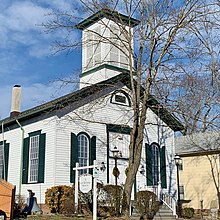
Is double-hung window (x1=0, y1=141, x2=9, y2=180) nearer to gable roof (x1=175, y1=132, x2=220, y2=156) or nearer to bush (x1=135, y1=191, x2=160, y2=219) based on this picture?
bush (x1=135, y1=191, x2=160, y2=219)

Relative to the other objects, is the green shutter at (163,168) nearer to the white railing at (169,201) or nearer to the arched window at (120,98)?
the white railing at (169,201)

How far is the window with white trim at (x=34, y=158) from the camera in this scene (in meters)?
17.7

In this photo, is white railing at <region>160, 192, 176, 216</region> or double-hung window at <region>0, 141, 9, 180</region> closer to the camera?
white railing at <region>160, 192, 176, 216</region>

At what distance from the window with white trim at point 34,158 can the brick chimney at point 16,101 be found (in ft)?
12.3

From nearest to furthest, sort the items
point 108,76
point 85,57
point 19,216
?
1. point 19,216
2. point 108,76
3. point 85,57

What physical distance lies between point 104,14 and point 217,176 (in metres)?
11.6

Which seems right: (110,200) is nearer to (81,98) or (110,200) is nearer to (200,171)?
(81,98)

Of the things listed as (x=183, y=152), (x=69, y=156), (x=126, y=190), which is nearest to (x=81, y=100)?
(x=69, y=156)

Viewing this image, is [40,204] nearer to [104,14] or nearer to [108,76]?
[108,76]

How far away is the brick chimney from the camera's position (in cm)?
2159

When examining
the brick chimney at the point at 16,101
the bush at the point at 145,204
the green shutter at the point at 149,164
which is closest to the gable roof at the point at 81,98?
the brick chimney at the point at 16,101

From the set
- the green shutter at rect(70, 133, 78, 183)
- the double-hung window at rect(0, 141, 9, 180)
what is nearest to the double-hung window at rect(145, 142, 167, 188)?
the green shutter at rect(70, 133, 78, 183)

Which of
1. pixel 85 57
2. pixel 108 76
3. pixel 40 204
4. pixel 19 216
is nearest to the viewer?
pixel 19 216

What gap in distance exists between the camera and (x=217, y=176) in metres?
22.2
